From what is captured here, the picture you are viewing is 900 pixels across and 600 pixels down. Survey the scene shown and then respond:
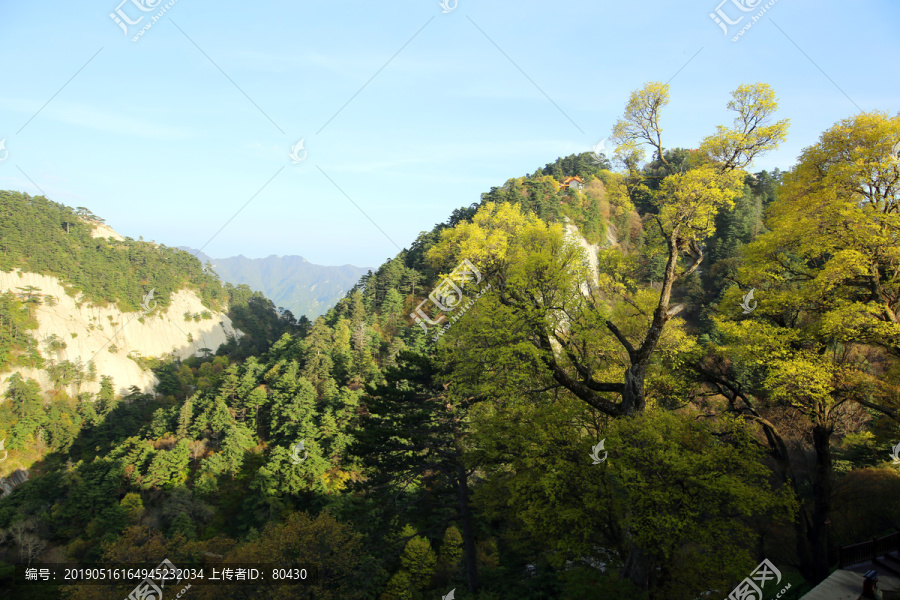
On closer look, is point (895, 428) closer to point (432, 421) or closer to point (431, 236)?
point (432, 421)

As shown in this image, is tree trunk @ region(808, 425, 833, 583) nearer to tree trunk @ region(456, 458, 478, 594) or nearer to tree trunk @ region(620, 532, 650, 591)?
tree trunk @ region(620, 532, 650, 591)

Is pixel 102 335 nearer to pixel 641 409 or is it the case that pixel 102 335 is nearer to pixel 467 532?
pixel 467 532

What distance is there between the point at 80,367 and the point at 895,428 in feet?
325

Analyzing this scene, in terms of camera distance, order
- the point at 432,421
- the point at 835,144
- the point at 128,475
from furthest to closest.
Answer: the point at 128,475 → the point at 432,421 → the point at 835,144

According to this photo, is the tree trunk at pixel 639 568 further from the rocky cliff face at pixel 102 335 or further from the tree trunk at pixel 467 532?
the rocky cliff face at pixel 102 335

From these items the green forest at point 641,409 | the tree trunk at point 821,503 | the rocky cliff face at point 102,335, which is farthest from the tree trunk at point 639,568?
the rocky cliff face at point 102,335

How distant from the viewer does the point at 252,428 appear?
138ft

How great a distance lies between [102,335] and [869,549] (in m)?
105

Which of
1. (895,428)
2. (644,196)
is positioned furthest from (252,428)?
(895,428)

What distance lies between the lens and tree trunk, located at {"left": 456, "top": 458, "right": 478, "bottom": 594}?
1481cm

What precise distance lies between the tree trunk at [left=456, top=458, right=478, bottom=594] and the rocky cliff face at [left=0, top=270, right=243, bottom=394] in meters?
83.9

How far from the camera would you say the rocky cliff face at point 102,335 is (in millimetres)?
75000

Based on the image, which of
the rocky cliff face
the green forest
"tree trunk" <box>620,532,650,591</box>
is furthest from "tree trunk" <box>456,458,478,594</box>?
the rocky cliff face

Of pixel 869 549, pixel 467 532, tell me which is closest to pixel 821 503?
pixel 869 549
